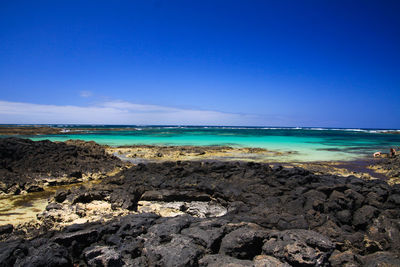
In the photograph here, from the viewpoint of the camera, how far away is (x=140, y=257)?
443 cm

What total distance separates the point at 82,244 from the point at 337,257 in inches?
188

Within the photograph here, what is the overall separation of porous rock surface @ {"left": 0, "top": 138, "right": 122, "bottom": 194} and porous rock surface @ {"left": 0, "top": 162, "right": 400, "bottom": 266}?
3787mm

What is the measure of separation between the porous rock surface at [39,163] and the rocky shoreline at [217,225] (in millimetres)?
3691

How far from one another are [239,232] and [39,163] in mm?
13255

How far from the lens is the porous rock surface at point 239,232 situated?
4.13 meters

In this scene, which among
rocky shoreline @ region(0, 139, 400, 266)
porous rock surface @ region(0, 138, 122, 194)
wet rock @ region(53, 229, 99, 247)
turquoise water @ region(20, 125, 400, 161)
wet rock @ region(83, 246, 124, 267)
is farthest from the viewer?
turquoise water @ region(20, 125, 400, 161)

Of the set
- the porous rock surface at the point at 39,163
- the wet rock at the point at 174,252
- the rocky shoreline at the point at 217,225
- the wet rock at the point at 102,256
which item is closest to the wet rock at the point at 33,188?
the porous rock surface at the point at 39,163

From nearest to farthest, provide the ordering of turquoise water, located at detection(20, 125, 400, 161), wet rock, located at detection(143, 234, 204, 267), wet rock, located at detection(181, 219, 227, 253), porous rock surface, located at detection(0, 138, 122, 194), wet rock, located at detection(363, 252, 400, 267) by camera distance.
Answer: wet rock, located at detection(363, 252, 400, 267) → wet rock, located at detection(143, 234, 204, 267) → wet rock, located at detection(181, 219, 227, 253) → porous rock surface, located at detection(0, 138, 122, 194) → turquoise water, located at detection(20, 125, 400, 161)

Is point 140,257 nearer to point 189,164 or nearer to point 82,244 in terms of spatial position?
point 82,244

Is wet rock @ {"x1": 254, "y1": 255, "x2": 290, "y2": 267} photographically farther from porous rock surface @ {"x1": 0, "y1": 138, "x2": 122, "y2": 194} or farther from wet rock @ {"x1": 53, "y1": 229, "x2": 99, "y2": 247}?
porous rock surface @ {"x1": 0, "y1": 138, "x2": 122, "y2": 194}

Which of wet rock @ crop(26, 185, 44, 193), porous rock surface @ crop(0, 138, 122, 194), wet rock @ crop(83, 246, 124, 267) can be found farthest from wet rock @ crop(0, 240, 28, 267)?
porous rock surface @ crop(0, 138, 122, 194)

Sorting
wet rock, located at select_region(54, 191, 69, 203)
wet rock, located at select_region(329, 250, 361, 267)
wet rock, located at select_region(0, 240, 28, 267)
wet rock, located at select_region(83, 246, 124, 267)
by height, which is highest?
wet rock, located at select_region(329, 250, 361, 267)

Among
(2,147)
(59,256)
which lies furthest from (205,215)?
(2,147)

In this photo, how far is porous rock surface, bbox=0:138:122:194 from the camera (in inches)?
434
